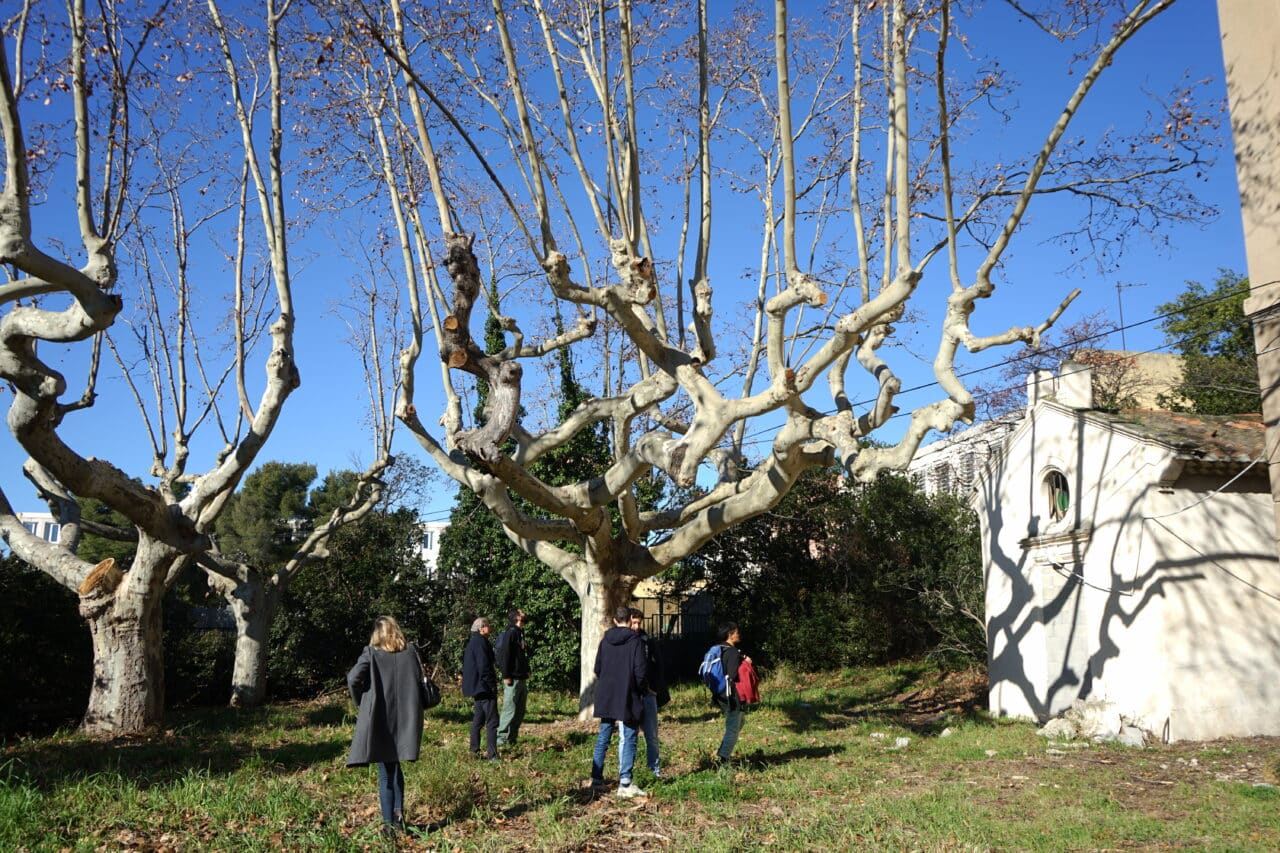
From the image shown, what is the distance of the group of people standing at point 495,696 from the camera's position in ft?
22.4

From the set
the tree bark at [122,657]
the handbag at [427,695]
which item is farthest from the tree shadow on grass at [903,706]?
the tree bark at [122,657]

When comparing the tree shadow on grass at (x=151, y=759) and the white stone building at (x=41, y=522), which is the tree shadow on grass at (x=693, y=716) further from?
the white stone building at (x=41, y=522)

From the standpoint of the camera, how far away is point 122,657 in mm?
13062

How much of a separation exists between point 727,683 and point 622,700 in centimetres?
160

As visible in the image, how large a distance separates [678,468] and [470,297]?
2.91 m

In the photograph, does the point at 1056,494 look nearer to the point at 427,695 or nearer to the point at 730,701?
the point at 730,701

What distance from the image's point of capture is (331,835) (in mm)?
6785

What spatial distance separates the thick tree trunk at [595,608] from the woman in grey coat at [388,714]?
723 centimetres

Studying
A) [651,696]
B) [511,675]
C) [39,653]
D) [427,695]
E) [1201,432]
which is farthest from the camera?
[39,653]

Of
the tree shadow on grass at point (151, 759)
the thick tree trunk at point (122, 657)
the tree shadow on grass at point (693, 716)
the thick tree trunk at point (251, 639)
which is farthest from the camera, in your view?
the thick tree trunk at point (251, 639)

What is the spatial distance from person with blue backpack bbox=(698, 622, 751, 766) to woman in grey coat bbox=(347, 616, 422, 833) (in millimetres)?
3618

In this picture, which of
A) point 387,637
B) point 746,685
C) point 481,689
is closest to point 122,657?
point 481,689

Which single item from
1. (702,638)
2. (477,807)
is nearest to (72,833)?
(477,807)

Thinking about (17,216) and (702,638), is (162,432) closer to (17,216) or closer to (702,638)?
(17,216)
